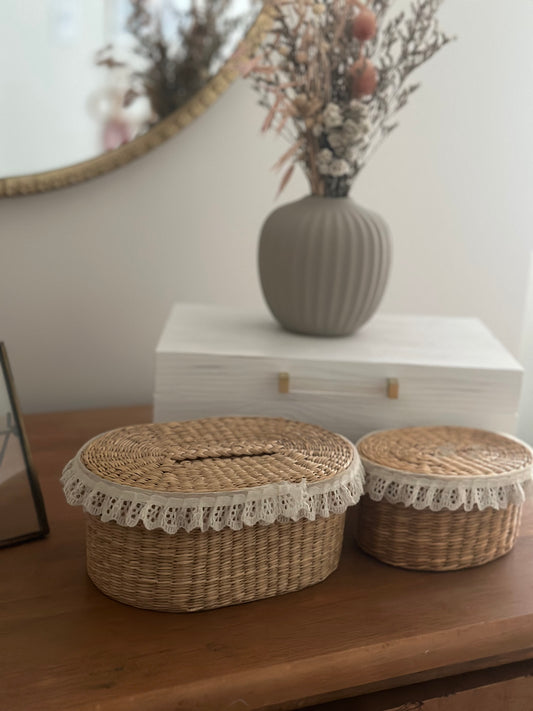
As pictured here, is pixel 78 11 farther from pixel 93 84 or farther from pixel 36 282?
pixel 36 282

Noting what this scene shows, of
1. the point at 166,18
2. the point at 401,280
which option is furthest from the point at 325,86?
the point at 401,280

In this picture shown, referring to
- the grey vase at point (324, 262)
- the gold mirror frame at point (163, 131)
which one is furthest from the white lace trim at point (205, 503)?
the gold mirror frame at point (163, 131)

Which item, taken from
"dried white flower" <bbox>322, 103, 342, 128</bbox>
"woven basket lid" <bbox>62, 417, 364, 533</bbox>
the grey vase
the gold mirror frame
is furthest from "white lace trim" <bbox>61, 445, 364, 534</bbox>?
the gold mirror frame

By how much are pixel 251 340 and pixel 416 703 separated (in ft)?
1.51

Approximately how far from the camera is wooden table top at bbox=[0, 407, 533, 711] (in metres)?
0.56

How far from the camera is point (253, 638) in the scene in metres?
0.62

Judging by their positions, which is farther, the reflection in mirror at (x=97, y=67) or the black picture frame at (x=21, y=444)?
the reflection in mirror at (x=97, y=67)

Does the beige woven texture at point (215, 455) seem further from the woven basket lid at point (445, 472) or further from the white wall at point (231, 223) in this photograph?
the white wall at point (231, 223)

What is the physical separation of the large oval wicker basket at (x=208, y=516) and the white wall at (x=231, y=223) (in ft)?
1.55

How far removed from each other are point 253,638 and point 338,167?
554mm

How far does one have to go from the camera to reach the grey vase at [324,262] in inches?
36.5

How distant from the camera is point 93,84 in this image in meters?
1.04

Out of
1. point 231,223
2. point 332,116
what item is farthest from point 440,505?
point 231,223

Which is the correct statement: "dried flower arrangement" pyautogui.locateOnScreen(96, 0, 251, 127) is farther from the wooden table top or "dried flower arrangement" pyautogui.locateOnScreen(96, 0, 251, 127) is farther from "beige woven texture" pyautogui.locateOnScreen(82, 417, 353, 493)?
the wooden table top
